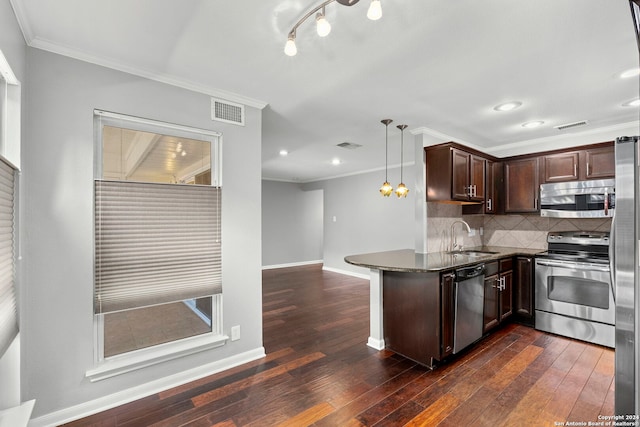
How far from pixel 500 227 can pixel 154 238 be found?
4.71 meters

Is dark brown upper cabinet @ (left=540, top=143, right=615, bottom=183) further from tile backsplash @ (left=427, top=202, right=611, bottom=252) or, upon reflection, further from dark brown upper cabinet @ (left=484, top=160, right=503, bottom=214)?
tile backsplash @ (left=427, top=202, right=611, bottom=252)

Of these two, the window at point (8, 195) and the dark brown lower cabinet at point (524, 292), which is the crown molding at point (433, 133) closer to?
the dark brown lower cabinet at point (524, 292)

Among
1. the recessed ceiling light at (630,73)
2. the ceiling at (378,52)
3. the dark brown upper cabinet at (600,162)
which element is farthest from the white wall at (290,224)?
the recessed ceiling light at (630,73)

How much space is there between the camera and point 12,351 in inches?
69.6

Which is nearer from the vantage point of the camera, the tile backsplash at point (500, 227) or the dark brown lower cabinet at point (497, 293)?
the dark brown lower cabinet at point (497, 293)

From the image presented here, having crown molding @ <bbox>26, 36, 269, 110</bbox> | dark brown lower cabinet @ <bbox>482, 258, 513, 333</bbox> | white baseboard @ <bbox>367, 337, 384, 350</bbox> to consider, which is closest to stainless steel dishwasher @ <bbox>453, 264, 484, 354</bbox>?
dark brown lower cabinet @ <bbox>482, 258, 513, 333</bbox>

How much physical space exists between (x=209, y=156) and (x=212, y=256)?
888 millimetres

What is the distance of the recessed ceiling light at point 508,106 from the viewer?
2963 millimetres

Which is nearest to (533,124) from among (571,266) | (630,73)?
(630,73)

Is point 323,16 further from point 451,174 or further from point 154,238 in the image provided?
point 451,174

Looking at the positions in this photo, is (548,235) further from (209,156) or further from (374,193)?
(209,156)

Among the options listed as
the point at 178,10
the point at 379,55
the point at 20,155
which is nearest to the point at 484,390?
the point at 379,55

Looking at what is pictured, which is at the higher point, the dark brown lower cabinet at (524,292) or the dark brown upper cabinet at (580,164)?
the dark brown upper cabinet at (580,164)

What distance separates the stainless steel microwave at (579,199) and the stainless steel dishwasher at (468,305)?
59.3 inches
